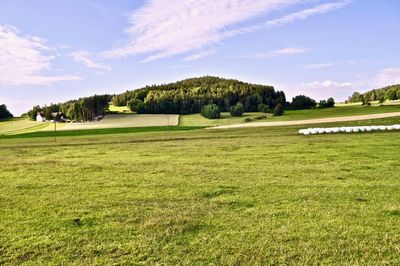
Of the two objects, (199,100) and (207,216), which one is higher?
(199,100)

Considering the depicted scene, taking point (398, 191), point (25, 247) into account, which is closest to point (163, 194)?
point (25, 247)

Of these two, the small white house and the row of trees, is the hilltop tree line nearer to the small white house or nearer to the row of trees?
the small white house

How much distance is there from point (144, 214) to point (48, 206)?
11.3ft

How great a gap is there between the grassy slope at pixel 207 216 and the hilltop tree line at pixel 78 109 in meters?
93.7

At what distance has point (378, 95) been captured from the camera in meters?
143

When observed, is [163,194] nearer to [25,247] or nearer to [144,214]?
[144,214]

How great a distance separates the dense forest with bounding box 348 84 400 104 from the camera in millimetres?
123625

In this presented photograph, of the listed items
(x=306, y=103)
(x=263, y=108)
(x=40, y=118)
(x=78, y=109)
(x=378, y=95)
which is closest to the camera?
(x=78, y=109)

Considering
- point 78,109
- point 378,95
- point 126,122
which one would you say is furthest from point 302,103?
point 78,109

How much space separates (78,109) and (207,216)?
10582cm

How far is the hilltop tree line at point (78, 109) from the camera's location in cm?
10725

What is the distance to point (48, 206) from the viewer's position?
10992 mm

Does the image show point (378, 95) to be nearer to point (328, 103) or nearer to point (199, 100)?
point (328, 103)

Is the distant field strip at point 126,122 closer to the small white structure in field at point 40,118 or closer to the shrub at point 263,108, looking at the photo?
the small white structure in field at point 40,118
